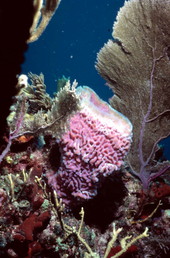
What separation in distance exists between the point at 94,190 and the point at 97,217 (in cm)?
76

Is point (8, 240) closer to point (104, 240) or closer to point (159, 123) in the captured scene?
point (104, 240)

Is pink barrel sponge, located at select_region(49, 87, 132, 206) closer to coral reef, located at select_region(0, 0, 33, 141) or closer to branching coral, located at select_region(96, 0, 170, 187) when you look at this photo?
branching coral, located at select_region(96, 0, 170, 187)

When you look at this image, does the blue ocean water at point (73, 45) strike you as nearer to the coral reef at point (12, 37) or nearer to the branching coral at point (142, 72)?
the branching coral at point (142, 72)

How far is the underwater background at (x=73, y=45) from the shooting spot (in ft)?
239

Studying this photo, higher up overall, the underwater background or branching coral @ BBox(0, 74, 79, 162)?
the underwater background

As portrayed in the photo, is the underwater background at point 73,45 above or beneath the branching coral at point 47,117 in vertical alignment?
above

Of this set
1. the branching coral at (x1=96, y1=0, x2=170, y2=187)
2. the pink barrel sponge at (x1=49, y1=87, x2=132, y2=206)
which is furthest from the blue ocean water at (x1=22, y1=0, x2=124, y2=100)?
the pink barrel sponge at (x1=49, y1=87, x2=132, y2=206)

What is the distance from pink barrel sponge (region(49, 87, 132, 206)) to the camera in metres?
2.92

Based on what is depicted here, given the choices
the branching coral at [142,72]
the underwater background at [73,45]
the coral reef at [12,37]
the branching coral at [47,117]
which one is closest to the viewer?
the coral reef at [12,37]

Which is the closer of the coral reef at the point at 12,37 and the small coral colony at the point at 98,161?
the coral reef at the point at 12,37

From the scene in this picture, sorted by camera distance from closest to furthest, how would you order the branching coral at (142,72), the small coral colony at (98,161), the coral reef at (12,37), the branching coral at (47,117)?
the coral reef at (12,37) → the small coral colony at (98,161) → the branching coral at (47,117) → the branching coral at (142,72)

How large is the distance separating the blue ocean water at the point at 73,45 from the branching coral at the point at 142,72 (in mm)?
68311

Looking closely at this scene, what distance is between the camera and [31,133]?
3.02 meters

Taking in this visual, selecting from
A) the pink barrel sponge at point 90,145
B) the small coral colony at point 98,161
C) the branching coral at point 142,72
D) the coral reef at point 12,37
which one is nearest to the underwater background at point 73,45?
the branching coral at point 142,72
